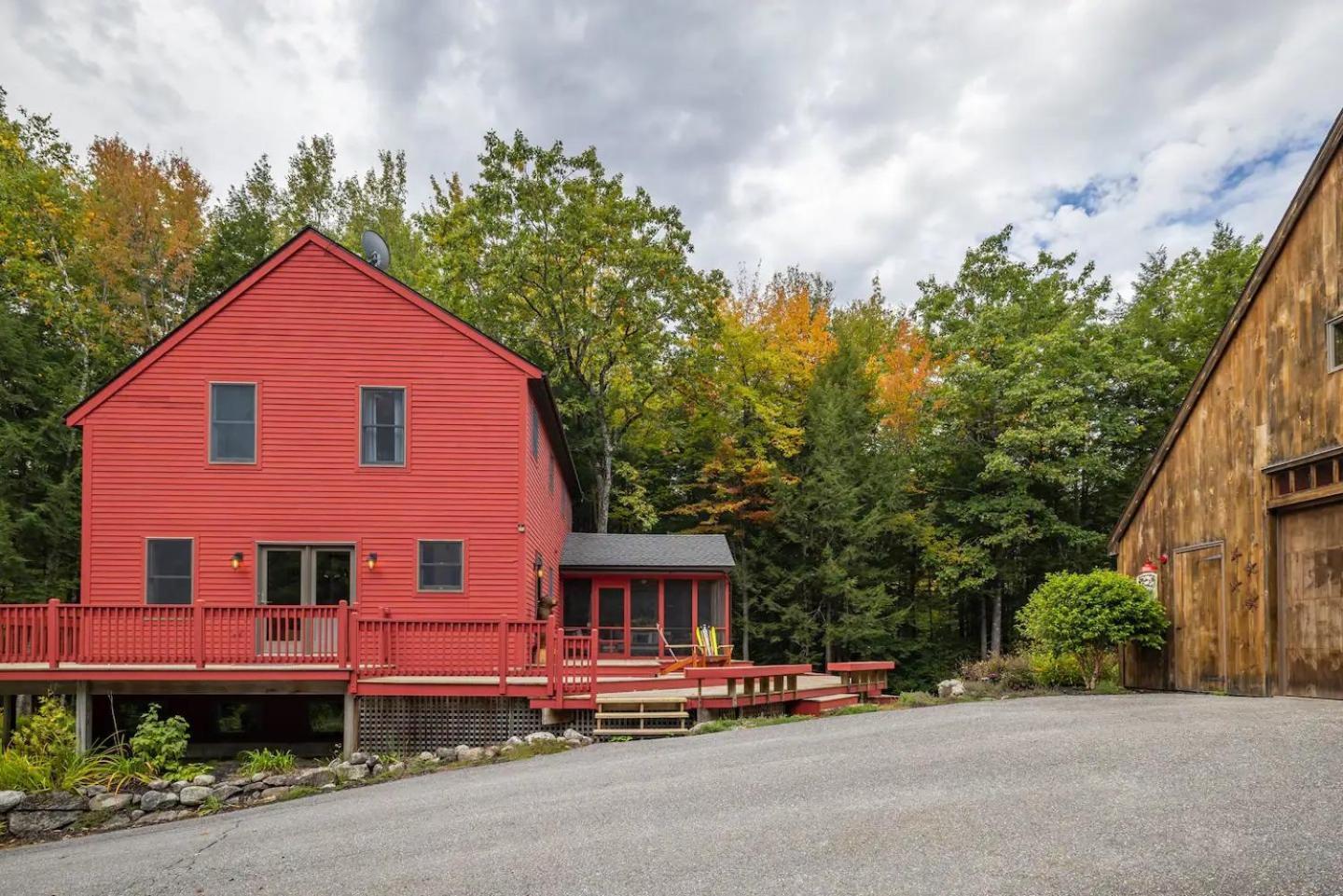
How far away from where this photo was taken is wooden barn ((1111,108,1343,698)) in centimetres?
1038

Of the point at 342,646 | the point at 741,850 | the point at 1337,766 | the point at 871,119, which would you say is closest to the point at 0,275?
the point at 342,646

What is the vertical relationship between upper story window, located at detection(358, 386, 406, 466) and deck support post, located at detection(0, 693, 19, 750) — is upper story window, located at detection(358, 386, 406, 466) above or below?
above

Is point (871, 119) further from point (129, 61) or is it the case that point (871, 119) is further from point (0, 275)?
point (129, 61)

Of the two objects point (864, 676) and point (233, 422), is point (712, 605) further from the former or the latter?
point (233, 422)

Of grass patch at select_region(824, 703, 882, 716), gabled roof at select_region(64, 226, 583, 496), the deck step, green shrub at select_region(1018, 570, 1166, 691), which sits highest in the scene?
gabled roof at select_region(64, 226, 583, 496)

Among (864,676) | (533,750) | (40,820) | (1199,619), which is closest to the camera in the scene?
(40,820)

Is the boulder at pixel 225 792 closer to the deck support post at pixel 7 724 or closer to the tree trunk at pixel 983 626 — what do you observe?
the deck support post at pixel 7 724

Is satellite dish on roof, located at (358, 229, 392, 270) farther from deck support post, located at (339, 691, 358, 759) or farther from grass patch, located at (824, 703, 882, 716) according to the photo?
grass patch, located at (824, 703, 882, 716)

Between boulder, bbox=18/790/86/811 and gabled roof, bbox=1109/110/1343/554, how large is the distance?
15462mm

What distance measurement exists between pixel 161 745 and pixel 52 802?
165 centimetres

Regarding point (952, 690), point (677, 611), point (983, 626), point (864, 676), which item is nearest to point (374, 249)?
point (677, 611)

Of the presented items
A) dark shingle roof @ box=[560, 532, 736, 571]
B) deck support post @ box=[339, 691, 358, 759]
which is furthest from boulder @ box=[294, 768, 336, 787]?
dark shingle roof @ box=[560, 532, 736, 571]

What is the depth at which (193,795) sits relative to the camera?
1054 centimetres

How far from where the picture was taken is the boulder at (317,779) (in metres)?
10.6
